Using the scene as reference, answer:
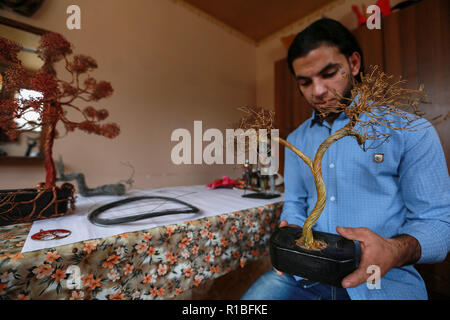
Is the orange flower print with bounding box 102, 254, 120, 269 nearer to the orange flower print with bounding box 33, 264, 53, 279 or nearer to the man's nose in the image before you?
the orange flower print with bounding box 33, 264, 53, 279

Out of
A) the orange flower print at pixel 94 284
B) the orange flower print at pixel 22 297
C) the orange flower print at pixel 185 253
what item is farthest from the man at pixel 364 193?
Result: the orange flower print at pixel 22 297

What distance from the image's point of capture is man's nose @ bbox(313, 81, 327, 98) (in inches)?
27.3

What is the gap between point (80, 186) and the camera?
875 mm

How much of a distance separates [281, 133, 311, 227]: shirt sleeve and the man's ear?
1.31 ft

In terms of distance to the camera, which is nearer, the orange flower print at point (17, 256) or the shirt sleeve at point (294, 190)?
the orange flower print at point (17, 256)

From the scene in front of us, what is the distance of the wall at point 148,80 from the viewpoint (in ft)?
3.94

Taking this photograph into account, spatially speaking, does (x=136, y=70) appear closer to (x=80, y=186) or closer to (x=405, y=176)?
(x=80, y=186)

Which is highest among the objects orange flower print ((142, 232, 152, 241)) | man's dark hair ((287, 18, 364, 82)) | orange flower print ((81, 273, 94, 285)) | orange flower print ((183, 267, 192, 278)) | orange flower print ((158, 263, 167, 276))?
man's dark hair ((287, 18, 364, 82))

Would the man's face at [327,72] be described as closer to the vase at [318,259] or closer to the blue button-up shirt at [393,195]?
the blue button-up shirt at [393,195]

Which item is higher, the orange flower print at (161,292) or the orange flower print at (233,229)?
the orange flower print at (233,229)

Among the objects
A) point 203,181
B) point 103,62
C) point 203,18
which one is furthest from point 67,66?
point 203,18

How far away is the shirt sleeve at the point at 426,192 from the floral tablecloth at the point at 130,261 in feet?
1.68

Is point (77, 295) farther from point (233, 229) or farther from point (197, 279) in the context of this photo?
point (233, 229)

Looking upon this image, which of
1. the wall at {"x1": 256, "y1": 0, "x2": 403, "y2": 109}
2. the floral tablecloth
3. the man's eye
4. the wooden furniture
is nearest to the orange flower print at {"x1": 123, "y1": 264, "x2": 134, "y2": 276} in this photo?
the floral tablecloth
